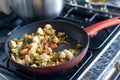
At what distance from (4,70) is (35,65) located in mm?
121

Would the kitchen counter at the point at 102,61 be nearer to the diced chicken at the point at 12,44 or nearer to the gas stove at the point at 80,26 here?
the gas stove at the point at 80,26

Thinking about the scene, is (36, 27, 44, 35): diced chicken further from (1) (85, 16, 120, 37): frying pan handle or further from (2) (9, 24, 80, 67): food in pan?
(1) (85, 16, 120, 37): frying pan handle

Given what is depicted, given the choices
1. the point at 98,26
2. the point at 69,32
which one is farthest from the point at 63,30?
the point at 98,26

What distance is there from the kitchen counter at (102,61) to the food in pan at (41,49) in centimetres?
7

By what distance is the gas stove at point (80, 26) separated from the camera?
2.55ft

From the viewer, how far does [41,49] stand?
0.84 meters

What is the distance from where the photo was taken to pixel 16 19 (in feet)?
3.54

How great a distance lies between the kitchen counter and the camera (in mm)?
767

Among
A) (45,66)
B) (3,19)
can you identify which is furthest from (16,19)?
(45,66)

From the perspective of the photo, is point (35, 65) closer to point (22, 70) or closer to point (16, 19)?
point (22, 70)

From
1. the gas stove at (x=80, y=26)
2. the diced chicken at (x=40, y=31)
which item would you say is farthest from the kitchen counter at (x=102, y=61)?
the diced chicken at (x=40, y=31)

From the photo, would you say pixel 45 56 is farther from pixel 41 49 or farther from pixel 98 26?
pixel 98 26

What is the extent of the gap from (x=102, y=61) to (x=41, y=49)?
203 millimetres

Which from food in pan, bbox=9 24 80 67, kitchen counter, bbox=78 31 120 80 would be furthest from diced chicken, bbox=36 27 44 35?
kitchen counter, bbox=78 31 120 80
